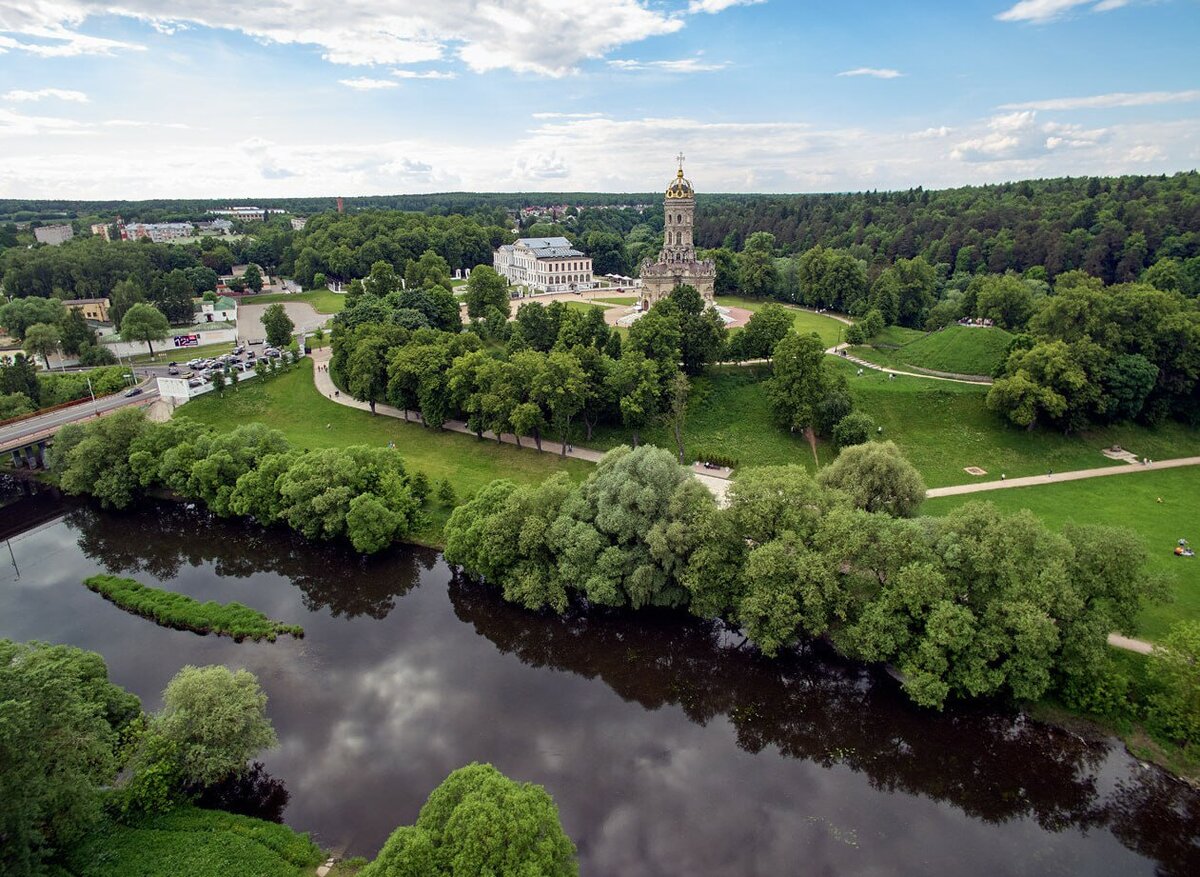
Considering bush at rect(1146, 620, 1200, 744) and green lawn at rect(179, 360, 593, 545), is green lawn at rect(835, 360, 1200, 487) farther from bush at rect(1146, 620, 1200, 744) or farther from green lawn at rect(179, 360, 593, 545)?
green lawn at rect(179, 360, 593, 545)

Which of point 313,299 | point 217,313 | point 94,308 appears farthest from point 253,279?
point 94,308

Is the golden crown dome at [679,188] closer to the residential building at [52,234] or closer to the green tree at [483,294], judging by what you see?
the green tree at [483,294]

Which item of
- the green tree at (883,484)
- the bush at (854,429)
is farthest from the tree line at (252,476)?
the bush at (854,429)

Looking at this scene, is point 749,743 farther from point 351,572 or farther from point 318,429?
point 318,429

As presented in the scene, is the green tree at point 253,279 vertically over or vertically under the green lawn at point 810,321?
over

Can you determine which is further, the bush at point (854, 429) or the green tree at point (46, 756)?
the bush at point (854, 429)

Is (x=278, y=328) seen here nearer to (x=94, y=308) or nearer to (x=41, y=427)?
(x=41, y=427)

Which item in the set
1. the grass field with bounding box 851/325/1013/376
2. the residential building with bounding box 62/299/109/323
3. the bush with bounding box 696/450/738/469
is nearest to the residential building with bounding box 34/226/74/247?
the residential building with bounding box 62/299/109/323
